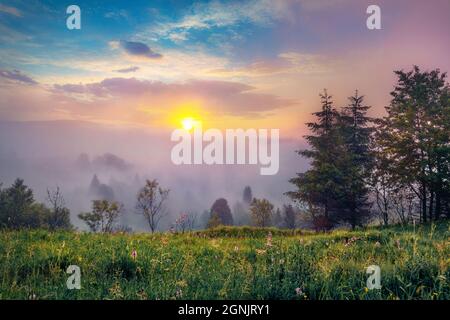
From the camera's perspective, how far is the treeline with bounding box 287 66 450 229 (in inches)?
1314

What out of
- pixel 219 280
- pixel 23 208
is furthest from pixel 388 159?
pixel 23 208

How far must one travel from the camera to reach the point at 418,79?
121 feet

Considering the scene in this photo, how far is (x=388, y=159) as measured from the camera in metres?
36.8

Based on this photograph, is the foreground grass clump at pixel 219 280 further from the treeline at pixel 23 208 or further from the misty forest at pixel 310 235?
the treeline at pixel 23 208

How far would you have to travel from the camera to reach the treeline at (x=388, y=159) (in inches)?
1314

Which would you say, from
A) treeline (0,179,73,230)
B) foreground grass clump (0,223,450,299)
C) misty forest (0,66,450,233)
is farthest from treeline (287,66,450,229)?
treeline (0,179,73,230)

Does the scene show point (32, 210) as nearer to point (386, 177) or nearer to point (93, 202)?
point (93, 202)

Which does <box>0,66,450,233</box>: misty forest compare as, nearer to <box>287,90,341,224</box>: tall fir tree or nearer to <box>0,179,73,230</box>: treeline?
<box>287,90,341,224</box>: tall fir tree

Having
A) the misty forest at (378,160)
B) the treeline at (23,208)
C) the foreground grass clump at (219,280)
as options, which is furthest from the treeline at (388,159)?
the treeline at (23,208)

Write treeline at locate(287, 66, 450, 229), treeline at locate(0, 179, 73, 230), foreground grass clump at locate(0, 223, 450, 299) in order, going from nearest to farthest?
1. foreground grass clump at locate(0, 223, 450, 299)
2. treeline at locate(287, 66, 450, 229)
3. treeline at locate(0, 179, 73, 230)

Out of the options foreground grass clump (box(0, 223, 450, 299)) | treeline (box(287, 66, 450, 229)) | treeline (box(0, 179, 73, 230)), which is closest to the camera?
foreground grass clump (box(0, 223, 450, 299))

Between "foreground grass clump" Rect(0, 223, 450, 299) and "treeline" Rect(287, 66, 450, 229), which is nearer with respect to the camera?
"foreground grass clump" Rect(0, 223, 450, 299)

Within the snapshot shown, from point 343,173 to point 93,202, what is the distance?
4834 centimetres
